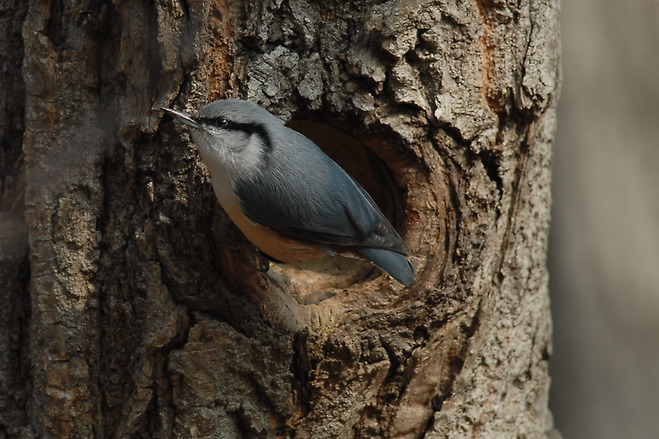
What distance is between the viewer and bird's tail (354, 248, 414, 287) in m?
2.08

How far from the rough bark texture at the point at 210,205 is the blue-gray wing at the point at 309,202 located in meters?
0.12

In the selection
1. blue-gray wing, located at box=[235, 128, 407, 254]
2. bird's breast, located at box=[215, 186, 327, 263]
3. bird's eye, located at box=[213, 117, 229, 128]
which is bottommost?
bird's breast, located at box=[215, 186, 327, 263]

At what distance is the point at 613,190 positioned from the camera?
366cm

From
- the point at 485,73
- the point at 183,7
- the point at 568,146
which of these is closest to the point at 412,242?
the point at 485,73

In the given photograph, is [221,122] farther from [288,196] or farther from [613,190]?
[613,190]

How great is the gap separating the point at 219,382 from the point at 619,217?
2396 millimetres

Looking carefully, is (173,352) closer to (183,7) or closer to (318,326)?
(318,326)

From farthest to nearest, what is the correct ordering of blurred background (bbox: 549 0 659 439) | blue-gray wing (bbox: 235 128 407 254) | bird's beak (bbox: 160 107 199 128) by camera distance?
blurred background (bbox: 549 0 659 439)
blue-gray wing (bbox: 235 128 407 254)
bird's beak (bbox: 160 107 199 128)

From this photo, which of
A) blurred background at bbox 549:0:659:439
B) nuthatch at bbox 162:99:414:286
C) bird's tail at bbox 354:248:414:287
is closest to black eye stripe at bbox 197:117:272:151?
nuthatch at bbox 162:99:414:286

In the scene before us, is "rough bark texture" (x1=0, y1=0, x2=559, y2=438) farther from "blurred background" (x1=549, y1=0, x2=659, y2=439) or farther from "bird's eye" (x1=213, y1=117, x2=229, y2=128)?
"blurred background" (x1=549, y1=0, x2=659, y2=439)

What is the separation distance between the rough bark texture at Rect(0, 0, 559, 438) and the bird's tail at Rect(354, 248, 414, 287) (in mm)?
151

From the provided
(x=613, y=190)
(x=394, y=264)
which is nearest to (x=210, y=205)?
(x=394, y=264)

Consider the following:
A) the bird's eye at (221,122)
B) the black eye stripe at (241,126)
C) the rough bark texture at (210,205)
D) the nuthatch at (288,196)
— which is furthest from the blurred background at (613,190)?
the bird's eye at (221,122)

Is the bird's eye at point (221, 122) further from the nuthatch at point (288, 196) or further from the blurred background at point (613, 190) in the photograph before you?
the blurred background at point (613, 190)
